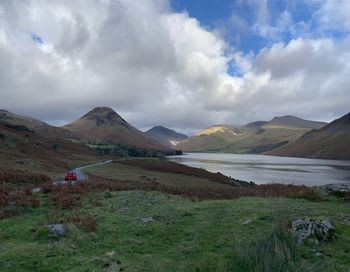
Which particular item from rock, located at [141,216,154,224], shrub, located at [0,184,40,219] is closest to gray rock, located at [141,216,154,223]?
rock, located at [141,216,154,224]

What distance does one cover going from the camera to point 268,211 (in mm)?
18547

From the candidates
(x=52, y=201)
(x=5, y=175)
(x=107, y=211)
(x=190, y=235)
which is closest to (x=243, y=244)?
(x=190, y=235)

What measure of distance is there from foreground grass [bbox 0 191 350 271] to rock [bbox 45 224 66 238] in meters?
0.29

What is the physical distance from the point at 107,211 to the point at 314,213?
1186cm

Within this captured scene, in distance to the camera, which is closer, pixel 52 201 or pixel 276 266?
pixel 276 266

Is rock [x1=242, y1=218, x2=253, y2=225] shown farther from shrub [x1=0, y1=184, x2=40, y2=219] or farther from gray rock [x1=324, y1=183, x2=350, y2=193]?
gray rock [x1=324, y1=183, x2=350, y2=193]

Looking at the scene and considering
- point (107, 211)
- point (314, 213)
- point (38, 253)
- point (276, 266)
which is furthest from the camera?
point (107, 211)

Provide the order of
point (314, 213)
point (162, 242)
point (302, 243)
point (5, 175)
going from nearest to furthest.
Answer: point (302, 243)
point (162, 242)
point (314, 213)
point (5, 175)

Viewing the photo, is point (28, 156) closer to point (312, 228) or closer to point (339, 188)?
point (339, 188)

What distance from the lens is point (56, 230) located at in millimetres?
14875

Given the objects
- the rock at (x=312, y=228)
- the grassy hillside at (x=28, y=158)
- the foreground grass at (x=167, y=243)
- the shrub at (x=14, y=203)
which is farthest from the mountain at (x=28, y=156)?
the rock at (x=312, y=228)

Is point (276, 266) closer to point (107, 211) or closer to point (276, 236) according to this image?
point (276, 236)

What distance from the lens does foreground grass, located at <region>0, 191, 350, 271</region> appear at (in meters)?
11.4

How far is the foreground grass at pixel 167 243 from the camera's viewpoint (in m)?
11.4
